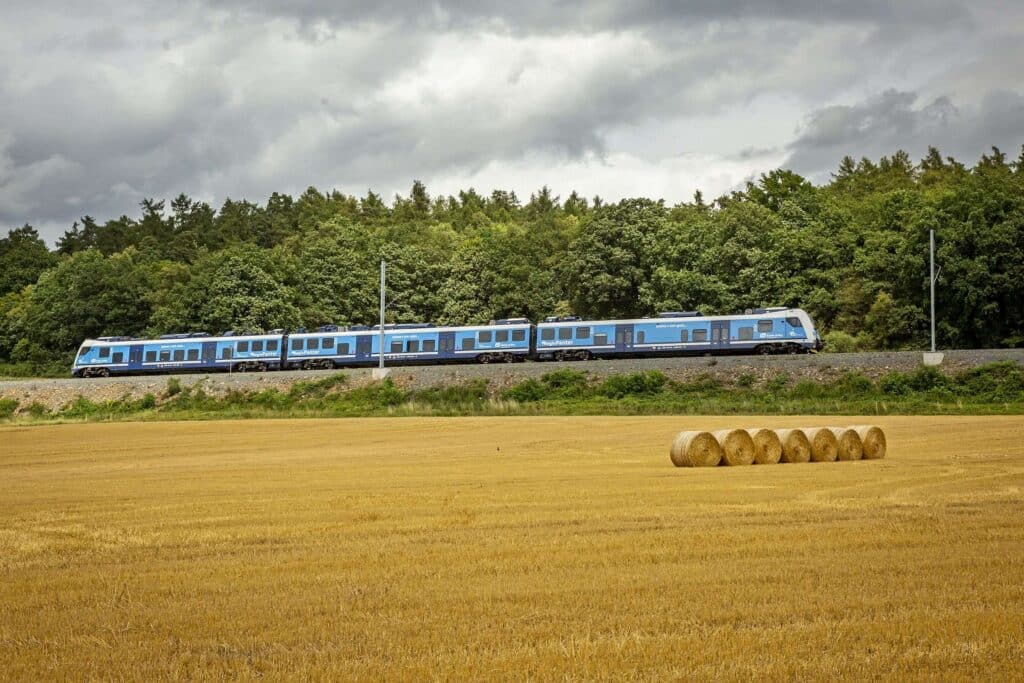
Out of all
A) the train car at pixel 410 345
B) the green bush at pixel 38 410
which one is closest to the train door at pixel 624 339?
the train car at pixel 410 345

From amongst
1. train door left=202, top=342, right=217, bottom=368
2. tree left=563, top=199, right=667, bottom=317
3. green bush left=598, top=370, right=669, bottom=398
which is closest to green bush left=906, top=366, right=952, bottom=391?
green bush left=598, top=370, right=669, bottom=398

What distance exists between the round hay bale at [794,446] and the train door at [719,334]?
3851 centimetres

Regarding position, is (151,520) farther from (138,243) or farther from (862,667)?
(138,243)

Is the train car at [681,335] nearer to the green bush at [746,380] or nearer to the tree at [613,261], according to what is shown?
the green bush at [746,380]

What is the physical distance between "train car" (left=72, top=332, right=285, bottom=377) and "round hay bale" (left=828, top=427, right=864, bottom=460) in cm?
5565

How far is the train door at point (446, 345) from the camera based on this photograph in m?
73.1

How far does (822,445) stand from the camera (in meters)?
26.9

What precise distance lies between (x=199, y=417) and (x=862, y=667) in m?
56.3

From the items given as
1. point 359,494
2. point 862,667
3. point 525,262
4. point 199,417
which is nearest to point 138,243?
point 525,262

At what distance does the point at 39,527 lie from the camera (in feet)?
54.6

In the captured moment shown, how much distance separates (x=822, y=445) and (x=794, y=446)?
36.6 inches

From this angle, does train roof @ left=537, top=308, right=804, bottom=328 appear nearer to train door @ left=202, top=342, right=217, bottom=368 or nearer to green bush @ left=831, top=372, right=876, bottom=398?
green bush @ left=831, top=372, right=876, bottom=398

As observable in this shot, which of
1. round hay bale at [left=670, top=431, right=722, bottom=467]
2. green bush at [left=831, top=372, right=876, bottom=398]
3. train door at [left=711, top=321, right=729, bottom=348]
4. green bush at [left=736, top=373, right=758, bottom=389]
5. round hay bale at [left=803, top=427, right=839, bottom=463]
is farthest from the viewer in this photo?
train door at [left=711, top=321, right=729, bottom=348]

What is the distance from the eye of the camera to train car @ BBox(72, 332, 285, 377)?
79.1 metres
